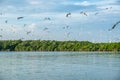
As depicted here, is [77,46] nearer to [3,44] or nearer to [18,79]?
[3,44]

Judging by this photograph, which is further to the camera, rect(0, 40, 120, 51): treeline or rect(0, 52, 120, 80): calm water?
rect(0, 40, 120, 51): treeline

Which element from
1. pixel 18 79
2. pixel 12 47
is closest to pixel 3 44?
pixel 12 47

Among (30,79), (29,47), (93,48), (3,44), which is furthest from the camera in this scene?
(29,47)

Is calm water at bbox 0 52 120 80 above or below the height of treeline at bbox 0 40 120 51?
below

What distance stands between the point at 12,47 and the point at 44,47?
36.9ft

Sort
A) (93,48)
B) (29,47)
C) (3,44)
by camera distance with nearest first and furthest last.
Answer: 1. (3,44)
2. (93,48)
3. (29,47)

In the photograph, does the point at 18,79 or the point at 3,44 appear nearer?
the point at 18,79

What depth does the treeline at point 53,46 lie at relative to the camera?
404 ft

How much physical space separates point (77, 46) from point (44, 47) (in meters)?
10.8

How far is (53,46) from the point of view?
428 feet

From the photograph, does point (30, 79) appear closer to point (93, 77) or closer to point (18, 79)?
point (18, 79)

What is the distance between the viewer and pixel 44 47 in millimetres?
127938

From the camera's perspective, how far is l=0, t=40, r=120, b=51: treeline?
123m

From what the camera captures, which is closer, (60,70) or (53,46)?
(60,70)
